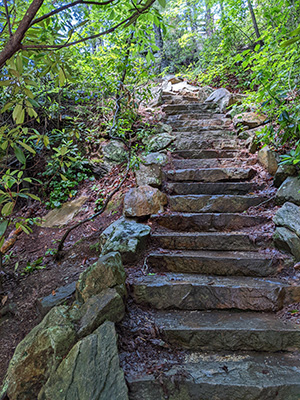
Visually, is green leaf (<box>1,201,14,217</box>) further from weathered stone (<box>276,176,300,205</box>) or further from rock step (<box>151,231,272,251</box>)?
weathered stone (<box>276,176,300,205</box>)

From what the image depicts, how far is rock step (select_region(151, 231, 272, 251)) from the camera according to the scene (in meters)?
2.73

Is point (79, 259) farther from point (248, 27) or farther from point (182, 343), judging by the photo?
point (248, 27)

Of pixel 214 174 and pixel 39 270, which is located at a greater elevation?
pixel 214 174

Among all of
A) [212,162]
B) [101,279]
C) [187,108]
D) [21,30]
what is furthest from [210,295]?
[187,108]

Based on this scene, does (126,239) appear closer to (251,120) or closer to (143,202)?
(143,202)

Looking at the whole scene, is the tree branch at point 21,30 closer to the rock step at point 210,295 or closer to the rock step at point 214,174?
the rock step at point 210,295

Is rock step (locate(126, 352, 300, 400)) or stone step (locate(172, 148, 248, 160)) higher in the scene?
stone step (locate(172, 148, 248, 160))

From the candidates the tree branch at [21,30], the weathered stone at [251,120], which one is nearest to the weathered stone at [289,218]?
the weathered stone at [251,120]

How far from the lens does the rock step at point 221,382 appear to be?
4.99ft

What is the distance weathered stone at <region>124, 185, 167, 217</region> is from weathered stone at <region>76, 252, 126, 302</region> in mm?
1146

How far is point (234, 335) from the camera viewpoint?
73.5 inches

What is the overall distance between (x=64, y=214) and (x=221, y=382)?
359 cm

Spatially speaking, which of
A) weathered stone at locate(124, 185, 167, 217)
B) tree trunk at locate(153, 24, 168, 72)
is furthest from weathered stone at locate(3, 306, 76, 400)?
tree trunk at locate(153, 24, 168, 72)

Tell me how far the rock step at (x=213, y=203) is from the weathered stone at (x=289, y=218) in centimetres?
53
